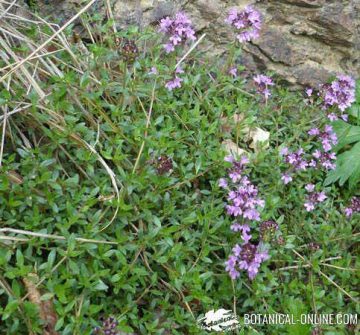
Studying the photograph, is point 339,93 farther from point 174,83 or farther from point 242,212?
point 242,212

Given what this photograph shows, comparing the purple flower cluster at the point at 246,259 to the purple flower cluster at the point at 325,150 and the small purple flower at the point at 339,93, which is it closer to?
the purple flower cluster at the point at 325,150

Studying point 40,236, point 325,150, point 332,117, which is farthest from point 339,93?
point 40,236

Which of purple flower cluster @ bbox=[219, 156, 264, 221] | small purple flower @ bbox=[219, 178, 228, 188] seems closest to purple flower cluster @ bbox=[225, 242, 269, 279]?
purple flower cluster @ bbox=[219, 156, 264, 221]

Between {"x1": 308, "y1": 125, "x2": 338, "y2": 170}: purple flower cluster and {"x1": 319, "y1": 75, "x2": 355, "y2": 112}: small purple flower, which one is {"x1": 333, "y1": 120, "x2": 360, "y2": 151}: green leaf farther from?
{"x1": 319, "y1": 75, "x2": 355, "y2": 112}: small purple flower

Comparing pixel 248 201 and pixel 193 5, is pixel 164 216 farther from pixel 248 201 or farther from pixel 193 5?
pixel 193 5

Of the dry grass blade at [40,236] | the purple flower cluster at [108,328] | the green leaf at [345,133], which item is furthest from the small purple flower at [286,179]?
the purple flower cluster at [108,328]

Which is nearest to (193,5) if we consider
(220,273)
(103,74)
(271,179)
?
(103,74)
